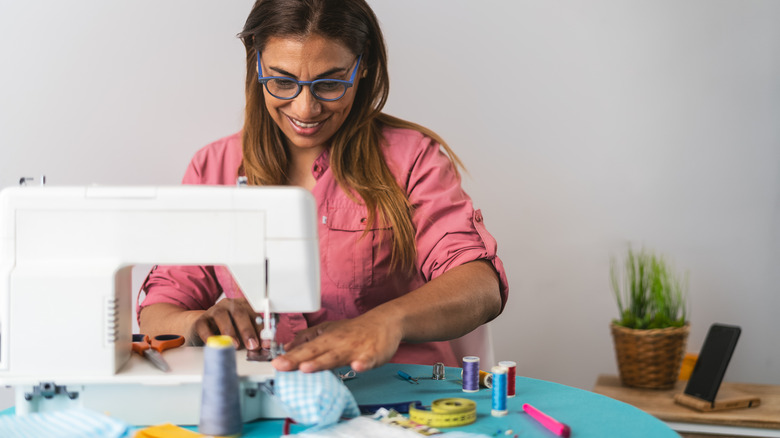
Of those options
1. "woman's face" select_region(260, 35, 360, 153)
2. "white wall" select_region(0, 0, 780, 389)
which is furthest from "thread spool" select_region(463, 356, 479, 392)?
"white wall" select_region(0, 0, 780, 389)

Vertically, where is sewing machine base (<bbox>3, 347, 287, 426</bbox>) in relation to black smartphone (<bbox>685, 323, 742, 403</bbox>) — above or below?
above

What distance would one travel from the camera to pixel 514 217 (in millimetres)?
2904

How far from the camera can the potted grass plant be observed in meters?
2.63

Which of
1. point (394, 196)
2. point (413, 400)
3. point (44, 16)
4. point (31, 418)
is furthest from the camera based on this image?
point (44, 16)

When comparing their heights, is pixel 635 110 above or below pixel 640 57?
below

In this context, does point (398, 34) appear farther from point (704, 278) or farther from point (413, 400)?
point (413, 400)

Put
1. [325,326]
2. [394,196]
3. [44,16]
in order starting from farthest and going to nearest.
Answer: [44,16] → [394,196] → [325,326]

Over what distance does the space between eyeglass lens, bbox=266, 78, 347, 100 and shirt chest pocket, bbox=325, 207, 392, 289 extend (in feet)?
1.03

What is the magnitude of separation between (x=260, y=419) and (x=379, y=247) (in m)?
0.74

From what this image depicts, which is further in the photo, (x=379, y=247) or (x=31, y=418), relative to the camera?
(x=379, y=247)

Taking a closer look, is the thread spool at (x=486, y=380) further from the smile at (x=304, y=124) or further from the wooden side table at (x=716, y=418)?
the wooden side table at (x=716, y=418)

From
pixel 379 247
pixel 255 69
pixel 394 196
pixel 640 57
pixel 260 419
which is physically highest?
pixel 640 57

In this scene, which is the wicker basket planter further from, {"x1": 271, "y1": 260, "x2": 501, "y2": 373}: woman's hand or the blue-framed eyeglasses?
the blue-framed eyeglasses

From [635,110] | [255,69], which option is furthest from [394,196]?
Result: [635,110]
